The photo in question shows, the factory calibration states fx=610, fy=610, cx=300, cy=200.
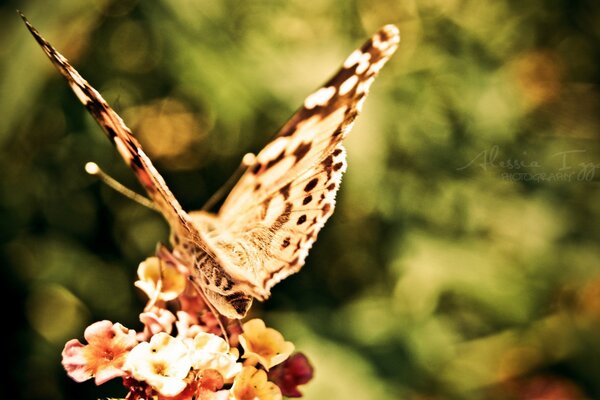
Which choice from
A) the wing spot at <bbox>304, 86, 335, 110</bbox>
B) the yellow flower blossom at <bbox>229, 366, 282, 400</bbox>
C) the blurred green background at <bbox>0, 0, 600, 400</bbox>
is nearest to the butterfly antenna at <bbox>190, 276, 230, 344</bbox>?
the yellow flower blossom at <bbox>229, 366, 282, 400</bbox>

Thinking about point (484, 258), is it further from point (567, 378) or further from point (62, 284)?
point (62, 284)

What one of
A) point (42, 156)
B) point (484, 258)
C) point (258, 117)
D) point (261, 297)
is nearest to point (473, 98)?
point (484, 258)

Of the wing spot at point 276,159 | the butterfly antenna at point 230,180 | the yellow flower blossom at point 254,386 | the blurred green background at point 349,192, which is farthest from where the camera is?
the blurred green background at point 349,192

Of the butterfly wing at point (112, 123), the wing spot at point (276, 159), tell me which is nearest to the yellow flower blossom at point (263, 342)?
the butterfly wing at point (112, 123)

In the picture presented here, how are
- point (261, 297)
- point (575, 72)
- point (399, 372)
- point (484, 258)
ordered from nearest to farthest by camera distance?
point (261, 297) → point (399, 372) → point (484, 258) → point (575, 72)

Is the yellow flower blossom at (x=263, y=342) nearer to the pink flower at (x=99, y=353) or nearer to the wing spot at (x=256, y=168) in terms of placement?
the pink flower at (x=99, y=353)

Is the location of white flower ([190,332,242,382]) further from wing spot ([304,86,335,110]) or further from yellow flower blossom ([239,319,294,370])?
wing spot ([304,86,335,110])

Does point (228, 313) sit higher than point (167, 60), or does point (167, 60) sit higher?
point (167, 60)
